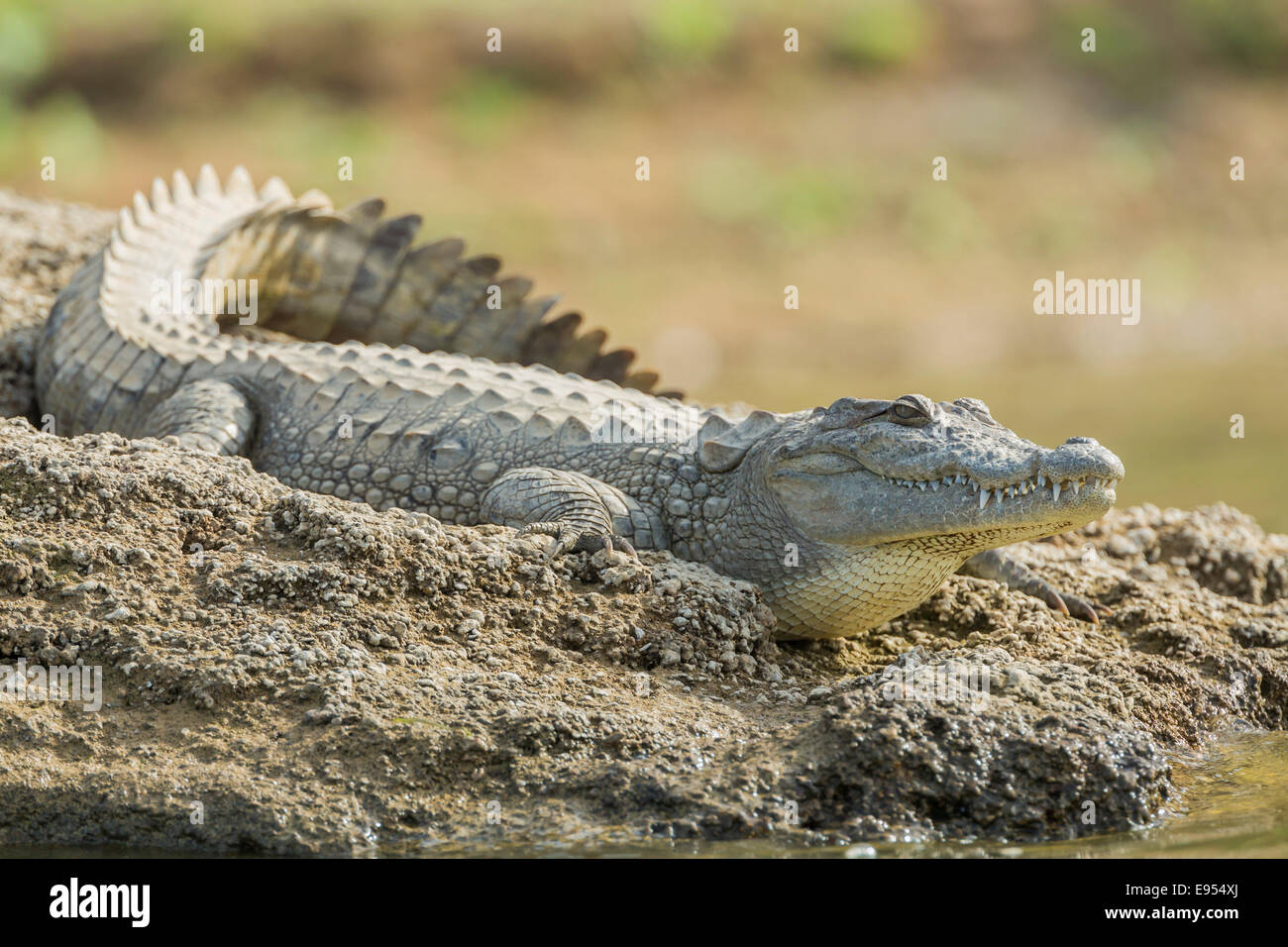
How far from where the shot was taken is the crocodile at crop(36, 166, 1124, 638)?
487cm

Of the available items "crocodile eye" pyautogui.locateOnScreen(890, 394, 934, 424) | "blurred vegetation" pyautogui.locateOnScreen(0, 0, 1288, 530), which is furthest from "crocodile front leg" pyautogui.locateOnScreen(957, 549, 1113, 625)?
"blurred vegetation" pyautogui.locateOnScreen(0, 0, 1288, 530)

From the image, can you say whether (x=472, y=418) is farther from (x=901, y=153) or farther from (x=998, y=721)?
(x=901, y=153)

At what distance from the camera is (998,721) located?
412 cm

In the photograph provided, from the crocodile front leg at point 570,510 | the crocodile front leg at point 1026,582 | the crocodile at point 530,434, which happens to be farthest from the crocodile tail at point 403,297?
the crocodile front leg at point 1026,582

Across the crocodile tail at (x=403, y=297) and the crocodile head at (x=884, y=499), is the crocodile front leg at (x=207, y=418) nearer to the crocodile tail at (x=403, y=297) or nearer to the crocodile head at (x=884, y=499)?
the crocodile tail at (x=403, y=297)

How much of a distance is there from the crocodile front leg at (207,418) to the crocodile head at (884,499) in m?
1.92

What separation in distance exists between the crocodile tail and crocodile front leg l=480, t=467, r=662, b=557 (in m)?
2.15

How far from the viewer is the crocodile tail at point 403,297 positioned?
24.5 feet

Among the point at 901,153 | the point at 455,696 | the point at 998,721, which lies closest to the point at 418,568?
the point at 455,696

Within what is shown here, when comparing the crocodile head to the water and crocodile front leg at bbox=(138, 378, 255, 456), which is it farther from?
crocodile front leg at bbox=(138, 378, 255, 456)

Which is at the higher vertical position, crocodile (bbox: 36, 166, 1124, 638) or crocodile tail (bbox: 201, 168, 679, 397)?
crocodile tail (bbox: 201, 168, 679, 397)

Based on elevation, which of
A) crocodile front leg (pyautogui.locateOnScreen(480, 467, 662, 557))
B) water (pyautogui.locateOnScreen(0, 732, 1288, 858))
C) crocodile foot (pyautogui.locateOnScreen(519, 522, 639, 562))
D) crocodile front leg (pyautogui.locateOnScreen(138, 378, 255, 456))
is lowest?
water (pyautogui.locateOnScreen(0, 732, 1288, 858))
